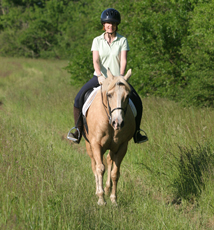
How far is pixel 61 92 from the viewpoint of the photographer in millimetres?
13938

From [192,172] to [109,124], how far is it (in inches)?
70.3

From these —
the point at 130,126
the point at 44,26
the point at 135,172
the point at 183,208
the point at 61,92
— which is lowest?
the point at 44,26

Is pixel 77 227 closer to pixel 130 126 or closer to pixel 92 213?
pixel 92 213

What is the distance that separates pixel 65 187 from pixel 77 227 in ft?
3.78

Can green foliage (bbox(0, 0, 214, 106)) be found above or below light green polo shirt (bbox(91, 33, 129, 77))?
below

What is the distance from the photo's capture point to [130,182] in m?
5.69

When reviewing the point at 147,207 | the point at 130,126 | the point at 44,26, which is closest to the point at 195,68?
the point at 130,126

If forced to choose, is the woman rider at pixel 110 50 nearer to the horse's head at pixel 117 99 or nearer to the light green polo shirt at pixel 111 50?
the light green polo shirt at pixel 111 50

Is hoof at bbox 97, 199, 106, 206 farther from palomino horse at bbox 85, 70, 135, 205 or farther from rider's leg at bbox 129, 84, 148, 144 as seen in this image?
rider's leg at bbox 129, 84, 148, 144

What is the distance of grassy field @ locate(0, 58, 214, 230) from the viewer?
3.53 metres

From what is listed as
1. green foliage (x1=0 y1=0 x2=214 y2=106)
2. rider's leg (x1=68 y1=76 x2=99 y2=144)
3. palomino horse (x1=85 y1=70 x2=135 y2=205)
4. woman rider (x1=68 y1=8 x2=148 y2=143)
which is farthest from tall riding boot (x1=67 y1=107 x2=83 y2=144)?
green foliage (x1=0 y1=0 x2=214 y2=106)

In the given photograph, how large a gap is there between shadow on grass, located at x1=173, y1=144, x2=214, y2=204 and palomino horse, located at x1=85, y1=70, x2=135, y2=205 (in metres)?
1.12

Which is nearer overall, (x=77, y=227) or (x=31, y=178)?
(x=77, y=227)

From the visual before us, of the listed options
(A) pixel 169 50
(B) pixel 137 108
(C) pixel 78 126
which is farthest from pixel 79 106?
(A) pixel 169 50
